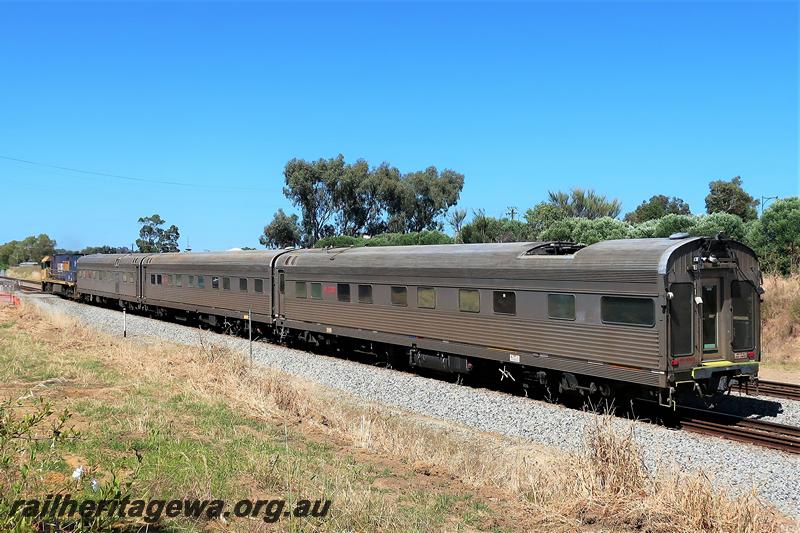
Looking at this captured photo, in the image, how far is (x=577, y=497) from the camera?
6.57m

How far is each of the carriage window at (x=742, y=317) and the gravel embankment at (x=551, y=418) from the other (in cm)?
141

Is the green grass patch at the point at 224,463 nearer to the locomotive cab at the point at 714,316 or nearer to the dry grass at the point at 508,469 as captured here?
the dry grass at the point at 508,469

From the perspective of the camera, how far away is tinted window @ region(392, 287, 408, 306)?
58.0ft

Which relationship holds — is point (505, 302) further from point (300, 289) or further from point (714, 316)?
point (300, 289)

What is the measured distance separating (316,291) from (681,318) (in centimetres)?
1234

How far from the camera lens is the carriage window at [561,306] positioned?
1309 cm

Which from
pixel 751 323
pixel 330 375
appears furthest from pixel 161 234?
pixel 751 323

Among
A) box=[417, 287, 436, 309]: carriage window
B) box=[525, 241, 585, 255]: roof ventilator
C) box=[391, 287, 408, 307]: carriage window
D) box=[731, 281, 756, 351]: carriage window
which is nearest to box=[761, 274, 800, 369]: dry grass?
box=[731, 281, 756, 351]: carriage window

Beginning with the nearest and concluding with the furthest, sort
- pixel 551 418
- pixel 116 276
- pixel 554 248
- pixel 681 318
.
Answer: pixel 681 318, pixel 551 418, pixel 554 248, pixel 116 276

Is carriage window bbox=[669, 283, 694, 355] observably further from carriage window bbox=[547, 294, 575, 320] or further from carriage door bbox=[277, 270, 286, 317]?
carriage door bbox=[277, 270, 286, 317]

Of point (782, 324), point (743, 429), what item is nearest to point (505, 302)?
point (743, 429)

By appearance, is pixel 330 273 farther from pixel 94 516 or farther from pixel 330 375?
pixel 94 516

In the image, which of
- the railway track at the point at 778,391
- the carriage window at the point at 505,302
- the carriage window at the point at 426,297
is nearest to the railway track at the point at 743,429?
the railway track at the point at 778,391

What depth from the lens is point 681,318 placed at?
11.7 metres
